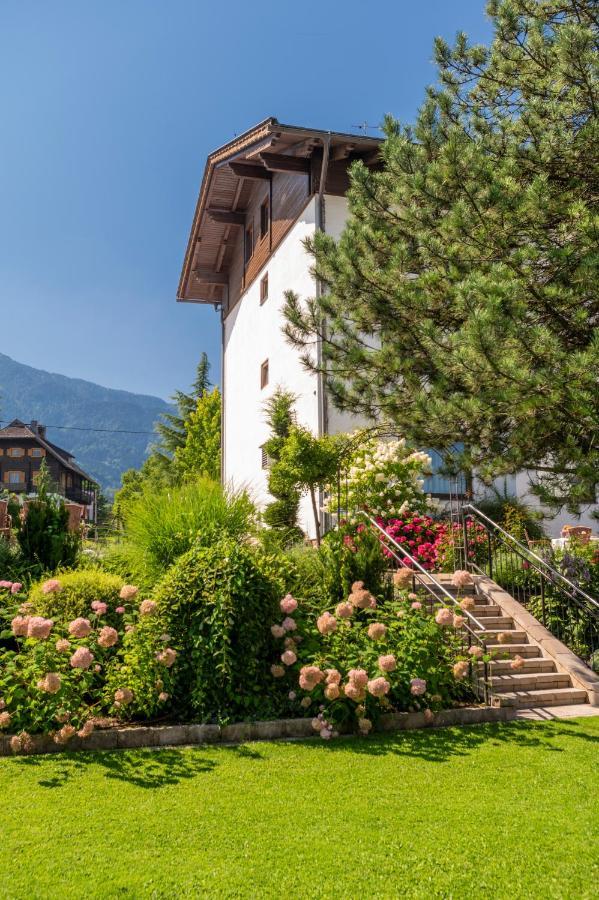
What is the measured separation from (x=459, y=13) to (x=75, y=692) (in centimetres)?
1085

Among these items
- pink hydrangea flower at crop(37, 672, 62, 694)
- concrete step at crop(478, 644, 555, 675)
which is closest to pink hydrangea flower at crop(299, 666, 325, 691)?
pink hydrangea flower at crop(37, 672, 62, 694)

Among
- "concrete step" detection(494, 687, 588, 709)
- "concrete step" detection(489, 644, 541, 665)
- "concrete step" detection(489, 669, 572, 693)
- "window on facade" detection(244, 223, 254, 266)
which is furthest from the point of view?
"window on facade" detection(244, 223, 254, 266)

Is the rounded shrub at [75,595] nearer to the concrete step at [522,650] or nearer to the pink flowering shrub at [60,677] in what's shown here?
the pink flowering shrub at [60,677]

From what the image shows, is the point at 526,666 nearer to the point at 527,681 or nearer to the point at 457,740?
the point at 527,681

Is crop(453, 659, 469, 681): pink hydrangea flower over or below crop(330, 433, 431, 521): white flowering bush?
below

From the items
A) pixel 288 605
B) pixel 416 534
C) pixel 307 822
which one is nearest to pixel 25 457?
pixel 416 534

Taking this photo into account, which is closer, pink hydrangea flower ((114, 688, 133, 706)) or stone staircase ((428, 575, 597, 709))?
pink hydrangea flower ((114, 688, 133, 706))

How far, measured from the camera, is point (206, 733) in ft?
17.6

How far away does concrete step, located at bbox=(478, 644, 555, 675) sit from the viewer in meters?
7.40

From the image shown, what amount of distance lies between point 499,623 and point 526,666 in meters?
Answer: 0.88

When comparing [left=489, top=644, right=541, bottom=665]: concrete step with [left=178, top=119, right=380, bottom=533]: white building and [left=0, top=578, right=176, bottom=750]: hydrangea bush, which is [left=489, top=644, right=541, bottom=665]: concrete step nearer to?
[left=0, top=578, right=176, bottom=750]: hydrangea bush

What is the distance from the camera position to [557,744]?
5492 millimetres

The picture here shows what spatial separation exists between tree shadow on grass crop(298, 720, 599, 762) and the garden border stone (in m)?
0.11

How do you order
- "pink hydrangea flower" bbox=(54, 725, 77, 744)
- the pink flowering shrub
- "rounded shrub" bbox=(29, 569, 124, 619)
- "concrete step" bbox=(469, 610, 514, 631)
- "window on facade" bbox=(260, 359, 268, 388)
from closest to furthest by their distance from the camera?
"pink hydrangea flower" bbox=(54, 725, 77, 744) → the pink flowering shrub → "rounded shrub" bbox=(29, 569, 124, 619) → "concrete step" bbox=(469, 610, 514, 631) → "window on facade" bbox=(260, 359, 268, 388)
